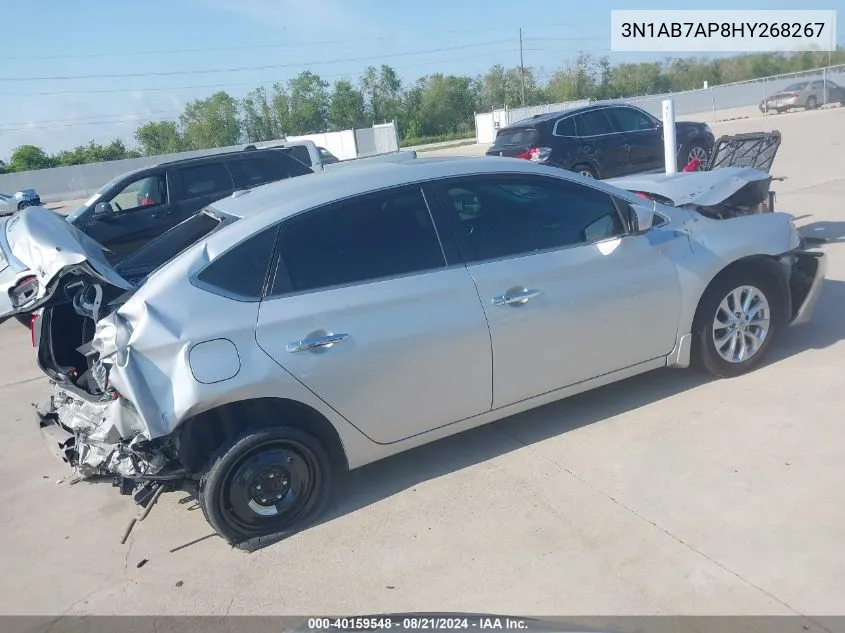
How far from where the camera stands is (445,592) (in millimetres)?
3244

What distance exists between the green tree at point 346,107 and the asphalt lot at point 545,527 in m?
66.7

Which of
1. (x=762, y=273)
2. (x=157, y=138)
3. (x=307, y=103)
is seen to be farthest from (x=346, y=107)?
(x=762, y=273)

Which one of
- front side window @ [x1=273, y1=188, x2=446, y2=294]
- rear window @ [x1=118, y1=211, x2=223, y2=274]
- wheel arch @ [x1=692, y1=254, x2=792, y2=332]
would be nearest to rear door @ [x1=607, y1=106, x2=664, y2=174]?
wheel arch @ [x1=692, y1=254, x2=792, y2=332]

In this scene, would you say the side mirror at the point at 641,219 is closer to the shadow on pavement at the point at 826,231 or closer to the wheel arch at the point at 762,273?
the wheel arch at the point at 762,273

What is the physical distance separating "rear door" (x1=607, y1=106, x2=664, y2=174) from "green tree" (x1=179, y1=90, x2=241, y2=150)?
5762 centimetres

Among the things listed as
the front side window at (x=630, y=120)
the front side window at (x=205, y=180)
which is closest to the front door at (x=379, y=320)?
the front side window at (x=205, y=180)

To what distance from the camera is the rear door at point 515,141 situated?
43.0 ft

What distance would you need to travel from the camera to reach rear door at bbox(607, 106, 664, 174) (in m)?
13.6

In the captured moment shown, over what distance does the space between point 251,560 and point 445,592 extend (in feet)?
3.46

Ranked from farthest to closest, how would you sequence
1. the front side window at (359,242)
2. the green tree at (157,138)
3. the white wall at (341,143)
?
the green tree at (157,138)
the white wall at (341,143)
the front side window at (359,242)

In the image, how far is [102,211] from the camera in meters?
10.1

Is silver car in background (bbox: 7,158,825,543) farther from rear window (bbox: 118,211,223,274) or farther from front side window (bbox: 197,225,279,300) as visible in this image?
rear window (bbox: 118,211,223,274)

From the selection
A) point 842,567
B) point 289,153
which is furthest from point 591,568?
point 289,153

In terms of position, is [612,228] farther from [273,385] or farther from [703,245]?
[273,385]
